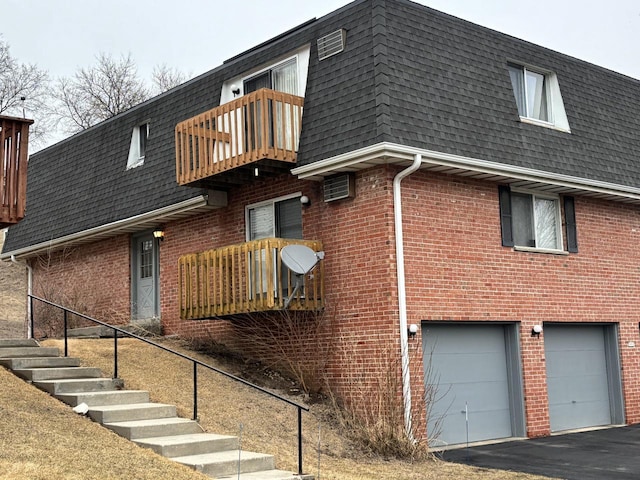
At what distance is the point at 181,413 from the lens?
1172 centimetres

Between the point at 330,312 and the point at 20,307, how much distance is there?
18788 millimetres

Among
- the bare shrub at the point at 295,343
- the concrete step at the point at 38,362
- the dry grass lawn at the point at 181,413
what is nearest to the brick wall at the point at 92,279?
the dry grass lawn at the point at 181,413

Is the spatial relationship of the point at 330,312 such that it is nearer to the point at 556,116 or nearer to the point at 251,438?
the point at 251,438

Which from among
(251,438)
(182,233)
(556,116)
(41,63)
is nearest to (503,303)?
(556,116)

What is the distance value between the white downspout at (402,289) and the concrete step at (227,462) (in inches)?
115

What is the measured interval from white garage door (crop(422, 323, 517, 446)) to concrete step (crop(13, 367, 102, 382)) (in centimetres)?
517

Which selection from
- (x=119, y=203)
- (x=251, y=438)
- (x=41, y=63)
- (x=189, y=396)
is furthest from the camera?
(x=41, y=63)

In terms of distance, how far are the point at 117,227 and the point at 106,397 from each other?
7.65 metres

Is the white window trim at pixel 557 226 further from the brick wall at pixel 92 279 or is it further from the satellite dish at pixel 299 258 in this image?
the brick wall at pixel 92 279

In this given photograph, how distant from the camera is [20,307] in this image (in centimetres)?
2930

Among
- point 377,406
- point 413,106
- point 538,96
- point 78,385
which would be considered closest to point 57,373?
point 78,385

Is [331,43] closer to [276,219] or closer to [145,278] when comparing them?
[276,219]

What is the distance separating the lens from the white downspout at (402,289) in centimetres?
1250

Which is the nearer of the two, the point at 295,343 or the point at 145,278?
the point at 295,343
